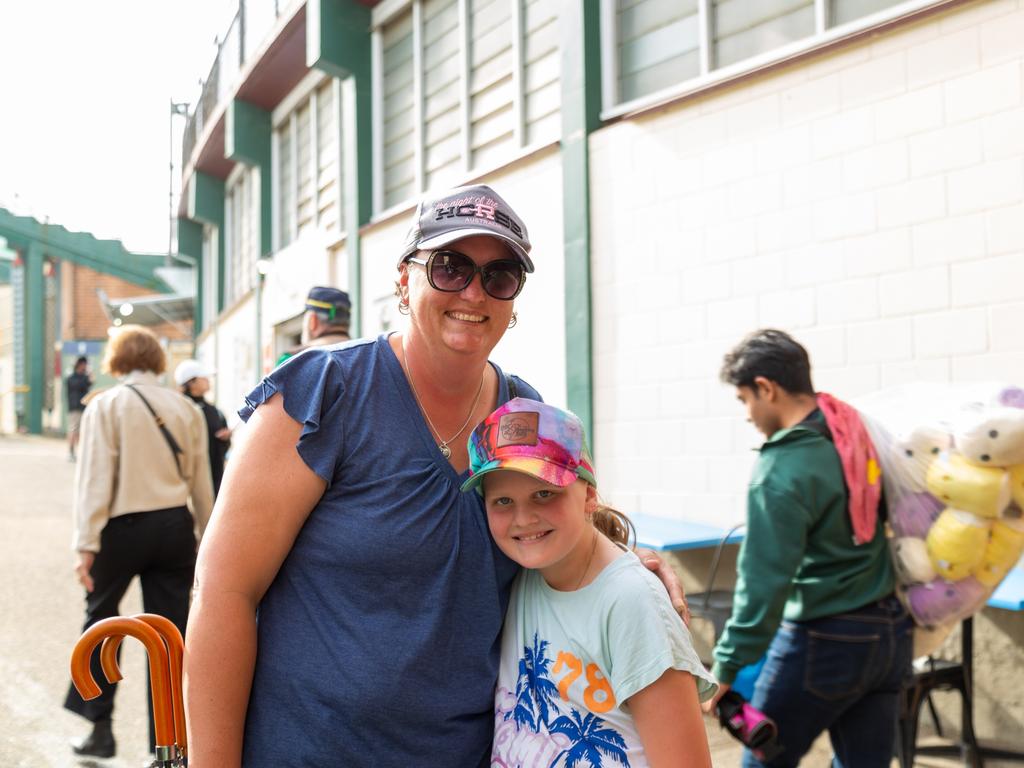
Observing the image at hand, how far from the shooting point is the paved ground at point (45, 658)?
4426 millimetres

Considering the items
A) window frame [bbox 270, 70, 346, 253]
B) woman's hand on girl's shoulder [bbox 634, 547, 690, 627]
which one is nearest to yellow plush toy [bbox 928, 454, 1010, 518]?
woman's hand on girl's shoulder [bbox 634, 547, 690, 627]

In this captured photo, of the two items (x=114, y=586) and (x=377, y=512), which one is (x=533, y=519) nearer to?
(x=377, y=512)

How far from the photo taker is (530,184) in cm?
731

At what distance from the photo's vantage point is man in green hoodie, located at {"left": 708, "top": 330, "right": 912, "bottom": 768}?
108 inches

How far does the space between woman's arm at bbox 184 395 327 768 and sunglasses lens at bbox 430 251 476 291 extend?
0.42 m

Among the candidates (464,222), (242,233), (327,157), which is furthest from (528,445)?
(242,233)

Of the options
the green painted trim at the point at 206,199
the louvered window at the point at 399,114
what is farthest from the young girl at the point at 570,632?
the green painted trim at the point at 206,199

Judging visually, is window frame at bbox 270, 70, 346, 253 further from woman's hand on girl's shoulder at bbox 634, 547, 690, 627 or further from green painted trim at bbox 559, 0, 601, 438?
woman's hand on girl's shoulder at bbox 634, 547, 690, 627

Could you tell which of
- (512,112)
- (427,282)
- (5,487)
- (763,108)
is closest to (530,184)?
(512,112)

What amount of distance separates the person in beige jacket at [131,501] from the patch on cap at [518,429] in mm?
3128

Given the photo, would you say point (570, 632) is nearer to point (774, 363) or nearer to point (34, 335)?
point (774, 363)

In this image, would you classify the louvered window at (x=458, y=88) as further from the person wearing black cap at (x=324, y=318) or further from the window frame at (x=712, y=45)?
the person wearing black cap at (x=324, y=318)

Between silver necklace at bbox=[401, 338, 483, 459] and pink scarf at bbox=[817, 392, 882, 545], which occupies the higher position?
silver necklace at bbox=[401, 338, 483, 459]

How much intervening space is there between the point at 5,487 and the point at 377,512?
557 inches
